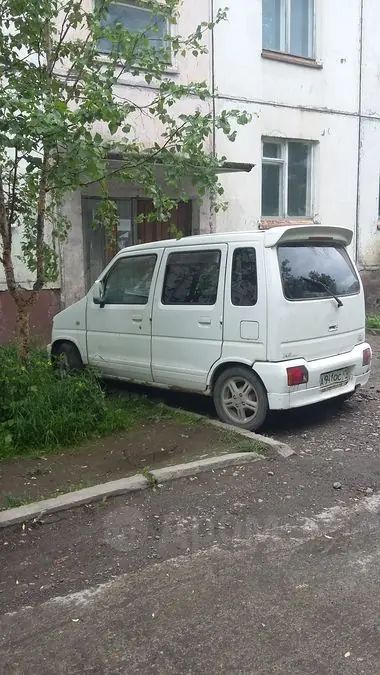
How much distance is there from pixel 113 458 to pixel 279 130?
845 centimetres

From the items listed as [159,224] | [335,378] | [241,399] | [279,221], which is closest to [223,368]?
[241,399]

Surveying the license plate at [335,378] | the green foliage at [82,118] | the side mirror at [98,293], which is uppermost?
the green foliage at [82,118]

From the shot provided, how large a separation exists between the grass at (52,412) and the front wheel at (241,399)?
0.48m

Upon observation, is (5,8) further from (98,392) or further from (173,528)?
(173,528)

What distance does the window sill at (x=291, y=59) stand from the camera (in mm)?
11414

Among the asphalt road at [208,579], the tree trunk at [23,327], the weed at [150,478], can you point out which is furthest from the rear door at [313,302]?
the tree trunk at [23,327]

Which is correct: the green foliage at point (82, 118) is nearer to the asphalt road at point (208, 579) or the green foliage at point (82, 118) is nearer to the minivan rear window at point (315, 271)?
the minivan rear window at point (315, 271)

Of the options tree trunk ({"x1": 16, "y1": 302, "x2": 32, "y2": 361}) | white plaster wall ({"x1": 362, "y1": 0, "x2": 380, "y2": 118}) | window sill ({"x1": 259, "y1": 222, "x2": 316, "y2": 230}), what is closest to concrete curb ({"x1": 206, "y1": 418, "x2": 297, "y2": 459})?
tree trunk ({"x1": 16, "y1": 302, "x2": 32, "y2": 361})

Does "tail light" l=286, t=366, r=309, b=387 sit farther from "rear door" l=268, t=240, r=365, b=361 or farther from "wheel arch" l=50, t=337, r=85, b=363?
"wheel arch" l=50, t=337, r=85, b=363

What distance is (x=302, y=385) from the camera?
18.3ft

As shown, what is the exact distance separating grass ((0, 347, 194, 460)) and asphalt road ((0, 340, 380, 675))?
135 centimetres

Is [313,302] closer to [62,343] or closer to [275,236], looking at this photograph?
[275,236]

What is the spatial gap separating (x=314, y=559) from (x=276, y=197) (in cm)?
946

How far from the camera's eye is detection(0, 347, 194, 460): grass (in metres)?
5.50
